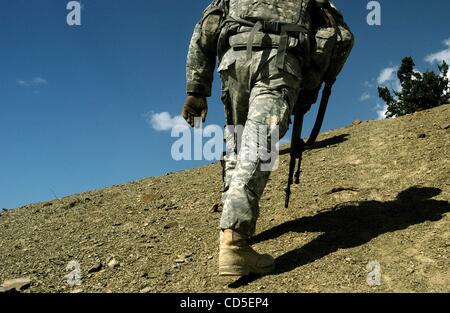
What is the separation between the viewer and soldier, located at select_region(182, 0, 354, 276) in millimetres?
3926

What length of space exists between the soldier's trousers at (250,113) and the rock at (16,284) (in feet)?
6.54

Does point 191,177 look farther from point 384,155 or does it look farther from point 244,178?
point 244,178

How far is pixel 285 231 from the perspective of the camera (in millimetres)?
5227

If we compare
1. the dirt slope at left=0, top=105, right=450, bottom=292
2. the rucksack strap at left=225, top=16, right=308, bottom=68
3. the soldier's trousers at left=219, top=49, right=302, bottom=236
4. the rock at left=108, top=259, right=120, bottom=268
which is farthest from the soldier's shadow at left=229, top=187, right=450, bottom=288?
the rucksack strap at left=225, top=16, right=308, bottom=68

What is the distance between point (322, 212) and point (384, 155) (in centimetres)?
260

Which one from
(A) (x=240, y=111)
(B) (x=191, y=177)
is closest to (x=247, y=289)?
(A) (x=240, y=111)

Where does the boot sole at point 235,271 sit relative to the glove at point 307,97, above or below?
below

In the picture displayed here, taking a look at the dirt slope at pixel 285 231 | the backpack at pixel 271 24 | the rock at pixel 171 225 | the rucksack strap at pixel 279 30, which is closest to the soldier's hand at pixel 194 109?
the backpack at pixel 271 24

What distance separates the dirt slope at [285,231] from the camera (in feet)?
13.1

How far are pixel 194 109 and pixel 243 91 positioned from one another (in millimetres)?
674

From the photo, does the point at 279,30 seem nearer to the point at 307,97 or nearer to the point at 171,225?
the point at 307,97

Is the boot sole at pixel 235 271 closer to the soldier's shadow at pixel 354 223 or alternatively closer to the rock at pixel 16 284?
the soldier's shadow at pixel 354 223

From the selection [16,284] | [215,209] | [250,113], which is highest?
[250,113]

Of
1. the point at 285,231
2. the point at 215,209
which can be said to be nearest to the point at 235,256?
the point at 285,231
